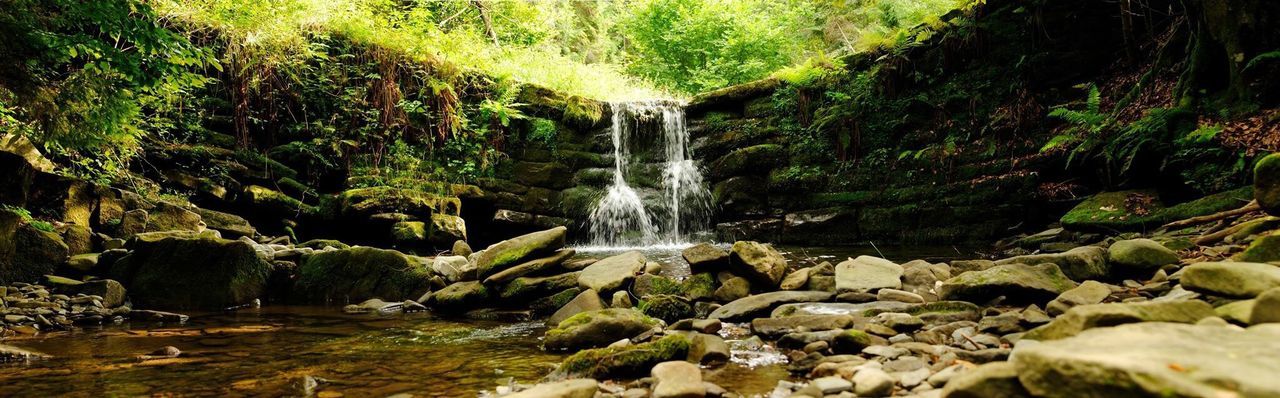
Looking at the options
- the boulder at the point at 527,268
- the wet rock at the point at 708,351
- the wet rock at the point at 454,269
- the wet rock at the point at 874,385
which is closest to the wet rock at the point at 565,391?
the wet rock at the point at 708,351

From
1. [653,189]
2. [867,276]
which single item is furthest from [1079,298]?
[653,189]

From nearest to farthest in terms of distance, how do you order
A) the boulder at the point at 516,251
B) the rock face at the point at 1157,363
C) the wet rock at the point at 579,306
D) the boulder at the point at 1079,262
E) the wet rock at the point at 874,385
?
the rock face at the point at 1157,363, the wet rock at the point at 874,385, the boulder at the point at 1079,262, the wet rock at the point at 579,306, the boulder at the point at 516,251

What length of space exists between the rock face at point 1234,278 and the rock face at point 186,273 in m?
8.37

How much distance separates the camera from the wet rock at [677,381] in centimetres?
271

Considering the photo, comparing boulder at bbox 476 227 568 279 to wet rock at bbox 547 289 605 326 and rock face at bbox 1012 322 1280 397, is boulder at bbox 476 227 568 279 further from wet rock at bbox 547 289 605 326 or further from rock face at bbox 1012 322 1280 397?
rock face at bbox 1012 322 1280 397

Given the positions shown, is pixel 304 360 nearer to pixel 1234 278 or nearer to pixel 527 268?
pixel 527 268

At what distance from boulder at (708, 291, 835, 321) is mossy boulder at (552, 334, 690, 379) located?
4.69ft

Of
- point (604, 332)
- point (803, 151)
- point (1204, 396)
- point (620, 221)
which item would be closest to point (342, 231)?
point (620, 221)

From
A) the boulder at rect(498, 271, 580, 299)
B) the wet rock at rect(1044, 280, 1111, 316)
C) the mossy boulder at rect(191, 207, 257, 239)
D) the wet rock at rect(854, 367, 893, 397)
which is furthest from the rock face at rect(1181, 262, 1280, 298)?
the mossy boulder at rect(191, 207, 257, 239)

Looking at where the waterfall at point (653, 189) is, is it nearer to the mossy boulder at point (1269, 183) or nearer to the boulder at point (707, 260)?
the boulder at point (707, 260)

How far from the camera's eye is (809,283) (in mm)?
5395

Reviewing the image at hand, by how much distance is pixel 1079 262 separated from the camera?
468 cm

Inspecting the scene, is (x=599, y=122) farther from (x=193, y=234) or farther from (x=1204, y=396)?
(x=1204, y=396)

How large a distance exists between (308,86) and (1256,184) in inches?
518
